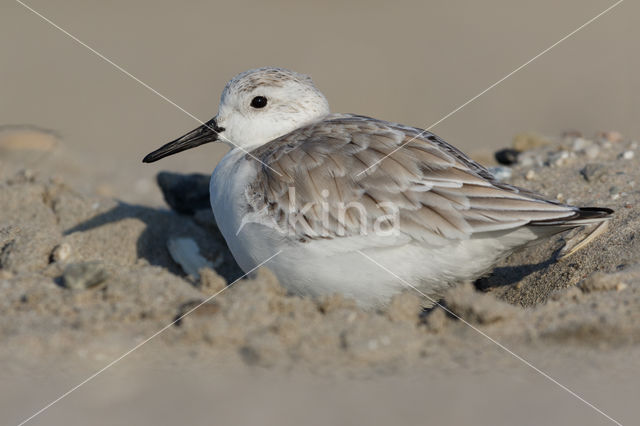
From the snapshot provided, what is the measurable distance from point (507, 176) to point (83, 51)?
32.8 feet

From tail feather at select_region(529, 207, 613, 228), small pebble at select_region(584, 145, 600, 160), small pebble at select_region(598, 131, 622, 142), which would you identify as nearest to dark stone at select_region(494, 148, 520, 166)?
small pebble at select_region(584, 145, 600, 160)

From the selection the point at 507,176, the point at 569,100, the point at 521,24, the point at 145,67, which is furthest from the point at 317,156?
the point at 521,24

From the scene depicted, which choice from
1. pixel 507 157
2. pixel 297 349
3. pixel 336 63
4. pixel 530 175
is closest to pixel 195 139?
pixel 297 349

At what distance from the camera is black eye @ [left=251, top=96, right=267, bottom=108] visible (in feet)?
15.7

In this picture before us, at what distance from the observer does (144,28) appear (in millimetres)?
14414

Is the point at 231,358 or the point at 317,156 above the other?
the point at 317,156

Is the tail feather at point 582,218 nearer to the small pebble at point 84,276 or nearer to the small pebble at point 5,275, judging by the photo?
the small pebble at point 84,276

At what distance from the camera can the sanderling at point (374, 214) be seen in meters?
3.82

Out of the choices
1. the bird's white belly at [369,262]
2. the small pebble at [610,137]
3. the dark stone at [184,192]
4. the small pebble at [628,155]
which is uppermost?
the small pebble at [610,137]

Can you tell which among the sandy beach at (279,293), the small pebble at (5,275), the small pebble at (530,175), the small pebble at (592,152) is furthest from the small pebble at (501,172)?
the small pebble at (5,275)

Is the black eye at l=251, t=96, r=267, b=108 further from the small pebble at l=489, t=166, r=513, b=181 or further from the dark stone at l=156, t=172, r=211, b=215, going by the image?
the small pebble at l=489, t=166, r=513, b=181

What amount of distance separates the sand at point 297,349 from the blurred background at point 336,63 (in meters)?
5.51

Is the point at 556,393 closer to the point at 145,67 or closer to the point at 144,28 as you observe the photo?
the point at 145,67

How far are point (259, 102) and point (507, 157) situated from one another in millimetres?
2671
